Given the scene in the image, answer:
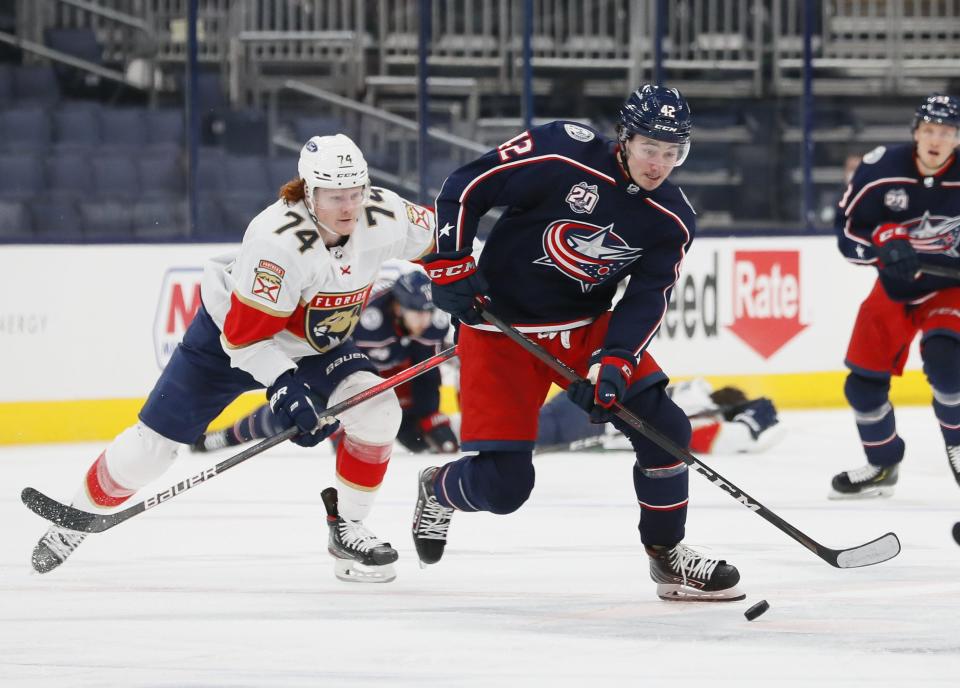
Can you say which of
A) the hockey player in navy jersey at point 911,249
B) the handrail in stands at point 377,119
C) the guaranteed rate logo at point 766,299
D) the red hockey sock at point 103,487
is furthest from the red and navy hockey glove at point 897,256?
the handrail in stands at point 377,119

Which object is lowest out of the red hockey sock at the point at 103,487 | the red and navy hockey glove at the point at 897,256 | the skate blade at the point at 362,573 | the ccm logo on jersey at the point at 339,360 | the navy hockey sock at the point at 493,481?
the skate blade at the point at 362,573

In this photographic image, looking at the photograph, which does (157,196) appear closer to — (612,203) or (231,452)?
(231,452)

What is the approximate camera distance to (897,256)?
13.4 ft

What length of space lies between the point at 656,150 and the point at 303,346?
965 mm

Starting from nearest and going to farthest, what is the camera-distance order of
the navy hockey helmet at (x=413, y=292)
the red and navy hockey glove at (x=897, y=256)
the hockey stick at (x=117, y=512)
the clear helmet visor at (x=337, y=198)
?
the clear helmet visor at (x=337, y=198) → the hockey stick at (x=117, y=512) → the red and navy hockey glove at (x=897, y=256) → the navy hockey helmet at (x=413, y=292)

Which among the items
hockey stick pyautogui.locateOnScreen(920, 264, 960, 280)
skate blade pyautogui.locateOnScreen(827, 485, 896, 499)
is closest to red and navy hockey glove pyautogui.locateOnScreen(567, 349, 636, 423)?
hockey stick pyautogui.locateOnScreen(920, 264, 960, 280)

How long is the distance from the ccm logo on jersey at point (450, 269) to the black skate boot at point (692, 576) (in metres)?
0.71

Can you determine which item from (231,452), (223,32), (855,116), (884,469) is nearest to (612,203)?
(884,469)

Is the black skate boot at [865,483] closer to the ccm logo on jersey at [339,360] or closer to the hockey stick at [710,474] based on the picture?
the hockey stick at [710,474]

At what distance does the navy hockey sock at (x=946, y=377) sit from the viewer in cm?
423

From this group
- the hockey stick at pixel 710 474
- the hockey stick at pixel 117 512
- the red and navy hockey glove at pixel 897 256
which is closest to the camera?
the hockey stick at pixel 710 474

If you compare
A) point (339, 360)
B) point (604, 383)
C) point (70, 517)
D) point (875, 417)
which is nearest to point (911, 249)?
point (875, 417)

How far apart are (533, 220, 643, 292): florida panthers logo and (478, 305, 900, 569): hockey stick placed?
6.6 inches

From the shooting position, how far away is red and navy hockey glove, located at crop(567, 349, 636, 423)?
9.41ft
